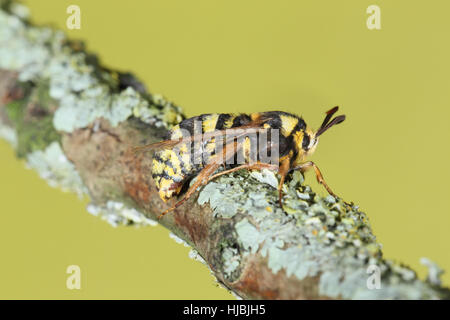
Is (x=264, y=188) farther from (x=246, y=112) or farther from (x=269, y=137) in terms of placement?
(x=246, y=112)

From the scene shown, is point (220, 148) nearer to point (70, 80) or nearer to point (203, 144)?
point (203, 144)

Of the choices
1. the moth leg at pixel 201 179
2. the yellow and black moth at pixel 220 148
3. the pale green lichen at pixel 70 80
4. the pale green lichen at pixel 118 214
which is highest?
the pale green lichen at pixel 70 80

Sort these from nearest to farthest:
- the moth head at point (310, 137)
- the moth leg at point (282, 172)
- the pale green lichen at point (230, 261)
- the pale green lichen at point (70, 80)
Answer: the pale green lichen at point (230, 261) < the moth leg at point (282, 172) < the moth head at point (310, 137) < the pale green lichen at point (70, 80)

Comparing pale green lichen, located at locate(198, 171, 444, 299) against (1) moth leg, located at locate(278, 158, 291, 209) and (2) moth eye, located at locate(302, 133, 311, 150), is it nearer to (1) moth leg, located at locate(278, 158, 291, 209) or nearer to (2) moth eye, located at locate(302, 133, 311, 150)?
(1) moth leg, located at locate(278, 158, 291, 209)

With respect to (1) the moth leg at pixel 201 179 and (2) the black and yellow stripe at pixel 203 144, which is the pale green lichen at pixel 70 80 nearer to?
(2) the black and yellow stripe at pixel 203 144

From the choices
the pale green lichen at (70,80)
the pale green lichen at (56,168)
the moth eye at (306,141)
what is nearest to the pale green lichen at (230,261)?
the moth eye at (306,141)

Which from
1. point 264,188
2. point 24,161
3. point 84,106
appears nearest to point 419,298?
point 264,188

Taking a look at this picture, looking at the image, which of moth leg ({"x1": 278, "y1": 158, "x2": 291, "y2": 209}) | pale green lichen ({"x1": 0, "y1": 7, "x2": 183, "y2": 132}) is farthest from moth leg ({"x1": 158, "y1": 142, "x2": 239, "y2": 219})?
pale green lichen ({"x1": 0, "y1": 7, "x2": 183, "y2": 132})
